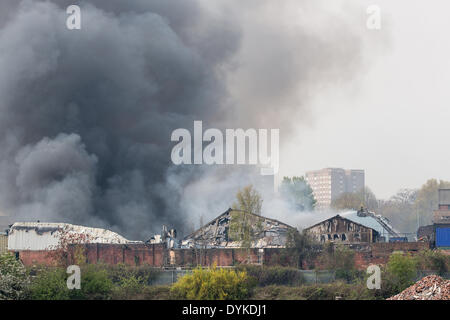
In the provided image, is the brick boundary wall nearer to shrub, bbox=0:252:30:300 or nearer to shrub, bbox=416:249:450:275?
shrub, bbox=416:249:450:275

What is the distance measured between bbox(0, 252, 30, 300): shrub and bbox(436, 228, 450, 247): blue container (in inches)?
919

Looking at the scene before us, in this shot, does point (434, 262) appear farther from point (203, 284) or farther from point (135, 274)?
point (203, 284)

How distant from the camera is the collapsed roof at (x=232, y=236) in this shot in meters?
41.6

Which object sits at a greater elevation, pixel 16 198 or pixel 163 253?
pixel 16 198

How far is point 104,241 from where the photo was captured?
4294 centimetres

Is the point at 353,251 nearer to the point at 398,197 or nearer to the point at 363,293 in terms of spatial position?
the point at 363,293

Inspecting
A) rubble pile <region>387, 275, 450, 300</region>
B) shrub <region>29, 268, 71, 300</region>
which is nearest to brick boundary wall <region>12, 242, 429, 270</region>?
shrub <region>29, 268, 71, 300</region>

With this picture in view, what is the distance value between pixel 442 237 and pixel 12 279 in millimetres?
24677

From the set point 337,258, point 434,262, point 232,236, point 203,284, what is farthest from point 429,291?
point 232,236

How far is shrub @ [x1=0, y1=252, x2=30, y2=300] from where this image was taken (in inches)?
1005

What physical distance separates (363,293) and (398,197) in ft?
331

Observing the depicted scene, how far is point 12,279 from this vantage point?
86.2 feet

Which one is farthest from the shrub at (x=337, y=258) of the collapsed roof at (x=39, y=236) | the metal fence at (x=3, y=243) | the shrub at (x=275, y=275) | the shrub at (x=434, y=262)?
the metal fence at (x=3, y=243)
